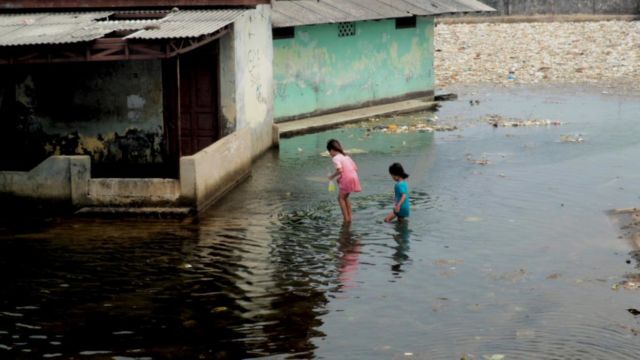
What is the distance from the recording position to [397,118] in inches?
1076

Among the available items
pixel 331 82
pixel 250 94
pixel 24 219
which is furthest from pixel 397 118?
pixel 24 219

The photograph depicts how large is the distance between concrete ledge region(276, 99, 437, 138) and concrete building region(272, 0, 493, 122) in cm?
31

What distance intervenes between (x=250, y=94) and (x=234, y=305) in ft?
33.7

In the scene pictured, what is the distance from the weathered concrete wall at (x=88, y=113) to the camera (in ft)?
66.6

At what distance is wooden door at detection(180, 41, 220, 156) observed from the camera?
20453 millimetres

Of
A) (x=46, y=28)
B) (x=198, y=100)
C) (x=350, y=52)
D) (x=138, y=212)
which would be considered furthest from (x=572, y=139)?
(x=46, y=28)

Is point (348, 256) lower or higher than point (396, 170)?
lower

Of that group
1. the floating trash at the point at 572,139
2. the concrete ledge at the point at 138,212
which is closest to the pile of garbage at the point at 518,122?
the floating trash at the point at 572,139

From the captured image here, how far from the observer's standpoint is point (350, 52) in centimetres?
2769

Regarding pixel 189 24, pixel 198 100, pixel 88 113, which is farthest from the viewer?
pixel 198 100

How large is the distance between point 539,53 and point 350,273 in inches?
1203

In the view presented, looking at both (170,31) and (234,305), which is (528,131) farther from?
(234,305)

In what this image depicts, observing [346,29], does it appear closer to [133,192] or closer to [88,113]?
[88,113]

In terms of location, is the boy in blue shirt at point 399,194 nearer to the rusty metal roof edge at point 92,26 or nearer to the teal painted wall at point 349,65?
the rusty metal roof edge at point 92,26
